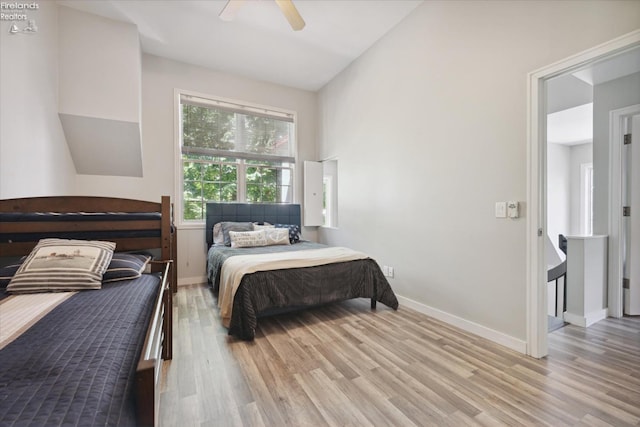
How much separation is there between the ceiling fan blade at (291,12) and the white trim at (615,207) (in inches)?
129

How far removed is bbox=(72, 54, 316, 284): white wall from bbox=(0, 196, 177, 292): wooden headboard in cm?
189

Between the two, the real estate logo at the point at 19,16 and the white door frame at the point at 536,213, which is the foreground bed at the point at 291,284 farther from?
the real estate logo at the point at 19,16

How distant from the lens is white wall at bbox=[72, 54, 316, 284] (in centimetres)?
356

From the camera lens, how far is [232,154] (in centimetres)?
425

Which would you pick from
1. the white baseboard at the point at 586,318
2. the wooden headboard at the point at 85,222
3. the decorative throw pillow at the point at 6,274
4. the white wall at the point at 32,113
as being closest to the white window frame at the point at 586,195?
the white baseboard at the point at 586,318

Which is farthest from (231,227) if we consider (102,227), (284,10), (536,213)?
(536,213)

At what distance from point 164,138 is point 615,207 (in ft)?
17.4

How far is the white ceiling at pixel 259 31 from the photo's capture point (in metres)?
2.81

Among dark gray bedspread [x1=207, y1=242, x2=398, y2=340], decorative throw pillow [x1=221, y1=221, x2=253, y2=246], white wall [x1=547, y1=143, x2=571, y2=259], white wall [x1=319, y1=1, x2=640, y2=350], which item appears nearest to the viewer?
white wall [x1=319, y1=1, x2=640, y2=350]

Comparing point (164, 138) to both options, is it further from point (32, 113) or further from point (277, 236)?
point (277, 236)

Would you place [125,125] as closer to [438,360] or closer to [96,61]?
[96,61]

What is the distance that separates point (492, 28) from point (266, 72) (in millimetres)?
2985

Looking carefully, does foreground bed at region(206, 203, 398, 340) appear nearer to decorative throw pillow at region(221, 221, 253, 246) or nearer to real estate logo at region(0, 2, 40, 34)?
decorative throw pillow at region(221, 221, 253, 246)

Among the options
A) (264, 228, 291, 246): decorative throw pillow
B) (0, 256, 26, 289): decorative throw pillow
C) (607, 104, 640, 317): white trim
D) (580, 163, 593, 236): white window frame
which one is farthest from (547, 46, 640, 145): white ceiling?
(0, 256, 26, 289): decorative throw pillow
